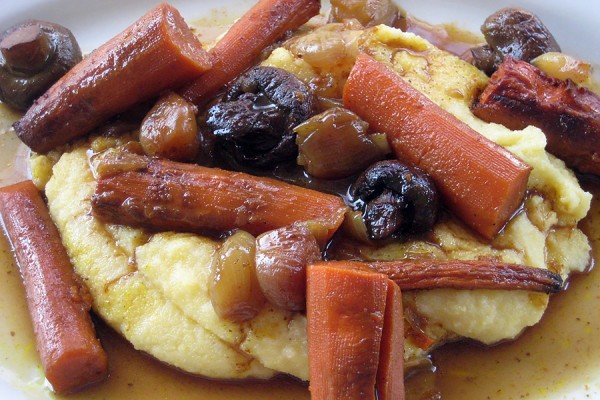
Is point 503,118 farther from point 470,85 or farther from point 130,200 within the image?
point 130,200

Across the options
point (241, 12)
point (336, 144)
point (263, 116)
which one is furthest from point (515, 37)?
point (241, 12)

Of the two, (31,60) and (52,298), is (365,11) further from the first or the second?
(52,298)

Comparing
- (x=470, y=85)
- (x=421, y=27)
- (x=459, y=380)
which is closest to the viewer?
(x=459, y=380)

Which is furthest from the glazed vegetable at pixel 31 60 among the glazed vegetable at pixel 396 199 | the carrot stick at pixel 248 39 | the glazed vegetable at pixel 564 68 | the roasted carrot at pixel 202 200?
the glazed vegetable at pixel 564 68

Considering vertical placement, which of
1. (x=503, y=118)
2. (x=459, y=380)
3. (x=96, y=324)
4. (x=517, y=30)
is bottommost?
(x=459, y=380)

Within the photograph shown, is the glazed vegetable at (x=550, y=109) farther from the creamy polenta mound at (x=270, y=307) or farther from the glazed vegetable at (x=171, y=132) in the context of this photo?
the glazed vegetable at (x=171, y=132)

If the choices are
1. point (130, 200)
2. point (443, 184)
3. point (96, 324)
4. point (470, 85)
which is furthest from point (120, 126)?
point (470, 85)

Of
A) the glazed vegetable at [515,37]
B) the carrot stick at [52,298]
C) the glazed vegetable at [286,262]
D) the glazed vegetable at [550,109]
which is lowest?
the carrot stick at [52,298]
